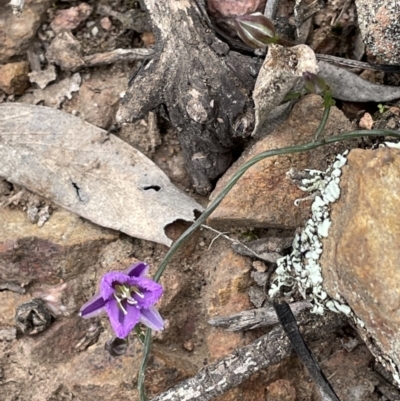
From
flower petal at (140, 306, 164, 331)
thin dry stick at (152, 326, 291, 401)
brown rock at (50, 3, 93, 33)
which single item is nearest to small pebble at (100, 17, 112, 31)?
brown rock at (50, 3, 93, 33)

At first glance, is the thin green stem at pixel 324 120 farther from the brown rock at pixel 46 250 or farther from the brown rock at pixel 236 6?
the brown rock at pixel 46 250

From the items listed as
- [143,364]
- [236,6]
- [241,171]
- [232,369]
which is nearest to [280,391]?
[232,369]

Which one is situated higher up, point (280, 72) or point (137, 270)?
point (280, 72)

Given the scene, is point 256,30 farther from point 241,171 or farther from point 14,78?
point 14,78

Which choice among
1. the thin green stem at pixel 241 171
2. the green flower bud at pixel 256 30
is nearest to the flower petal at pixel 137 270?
the thin green stem at pixel 241 171

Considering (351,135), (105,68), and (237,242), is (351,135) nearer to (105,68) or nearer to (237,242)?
(237,242)
